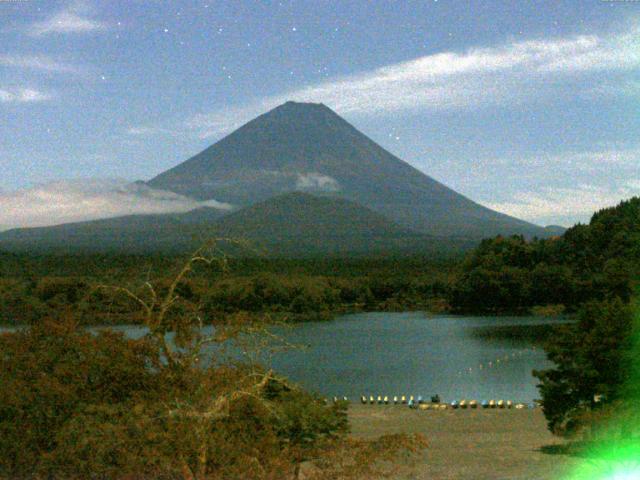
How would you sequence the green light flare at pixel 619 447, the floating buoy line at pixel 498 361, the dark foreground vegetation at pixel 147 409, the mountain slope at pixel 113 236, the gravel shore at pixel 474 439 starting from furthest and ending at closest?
the mountain slope at pixel 113 236 → the floating buoy line at pixel 498 361 → the gravel shore at pixel 474 439 → the green light flare at pixel 619 447 → the dark foreground vegetation at pixel 147 409

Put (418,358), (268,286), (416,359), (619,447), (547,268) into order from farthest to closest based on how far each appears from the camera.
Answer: (547,268) < (268,286) < (418,358) < (416,359) < (619,447)

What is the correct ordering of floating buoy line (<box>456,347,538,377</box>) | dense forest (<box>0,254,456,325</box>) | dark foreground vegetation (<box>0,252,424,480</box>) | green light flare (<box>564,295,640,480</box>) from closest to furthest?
dark foreground vegetation (<box>0,252,424,480</box>), green light flare (<box>564,295,640,480</box>), floating buoy line (<box>456,347,538,377</box>), dense forest (<box>0,254,456,325</box>)

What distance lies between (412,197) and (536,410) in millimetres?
164705

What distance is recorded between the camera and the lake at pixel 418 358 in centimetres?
3133

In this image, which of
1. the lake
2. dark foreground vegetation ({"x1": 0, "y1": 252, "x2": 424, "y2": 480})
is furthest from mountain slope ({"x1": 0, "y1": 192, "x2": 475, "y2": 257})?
dark foreground vegetation ({"x1": 0, "y1": 252, "x2": 424, "y2": 480})

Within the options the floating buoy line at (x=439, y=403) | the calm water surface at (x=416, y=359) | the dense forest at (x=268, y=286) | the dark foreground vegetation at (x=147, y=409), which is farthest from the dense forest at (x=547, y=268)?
the dark foreground vegetation at (x=147, y=409)

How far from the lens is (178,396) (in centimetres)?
769

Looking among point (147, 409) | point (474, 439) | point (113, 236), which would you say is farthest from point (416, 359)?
point (113, 236)

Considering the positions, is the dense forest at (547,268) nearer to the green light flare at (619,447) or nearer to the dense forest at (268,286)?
the dense forest at (268,286)

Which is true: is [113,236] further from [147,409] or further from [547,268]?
[147,409]

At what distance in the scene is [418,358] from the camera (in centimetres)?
4072

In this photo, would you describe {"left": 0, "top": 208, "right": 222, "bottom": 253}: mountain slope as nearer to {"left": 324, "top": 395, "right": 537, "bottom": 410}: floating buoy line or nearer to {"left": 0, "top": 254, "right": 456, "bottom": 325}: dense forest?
{"left": 0, "top": 254, "right": 456, "bottom": 325}: dense forest

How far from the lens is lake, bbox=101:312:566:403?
103ft

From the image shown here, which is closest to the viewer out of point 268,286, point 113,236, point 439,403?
point 439,403
